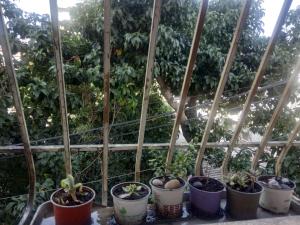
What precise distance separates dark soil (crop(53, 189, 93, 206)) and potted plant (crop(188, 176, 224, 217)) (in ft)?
2.40

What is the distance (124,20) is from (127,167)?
1.98m

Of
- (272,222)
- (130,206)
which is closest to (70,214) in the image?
(130,206)

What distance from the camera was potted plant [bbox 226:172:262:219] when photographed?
6.05 ft

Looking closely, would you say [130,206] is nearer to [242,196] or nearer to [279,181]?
[242,196]

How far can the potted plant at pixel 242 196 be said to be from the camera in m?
1.84

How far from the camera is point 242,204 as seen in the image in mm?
1854

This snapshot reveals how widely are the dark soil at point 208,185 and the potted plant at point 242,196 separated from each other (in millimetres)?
71

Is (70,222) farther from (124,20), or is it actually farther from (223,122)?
(223,122)

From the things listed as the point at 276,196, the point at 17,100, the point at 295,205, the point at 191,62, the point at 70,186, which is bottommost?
the point at 295,205

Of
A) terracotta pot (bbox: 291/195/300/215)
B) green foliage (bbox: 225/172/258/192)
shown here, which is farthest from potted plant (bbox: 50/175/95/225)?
terracotta pot (bbox: 291/195/300/215)

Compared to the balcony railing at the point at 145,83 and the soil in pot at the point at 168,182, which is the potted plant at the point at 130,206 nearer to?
the soil in pot at the point at 168,182

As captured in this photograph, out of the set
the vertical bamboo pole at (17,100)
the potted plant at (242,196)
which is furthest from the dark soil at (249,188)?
the vertical bamboo pole at (17,100)

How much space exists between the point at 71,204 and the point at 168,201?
634mm

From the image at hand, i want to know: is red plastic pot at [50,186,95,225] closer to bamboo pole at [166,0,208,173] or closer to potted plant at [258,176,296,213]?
bamboo pole at [166,0,208,173]
